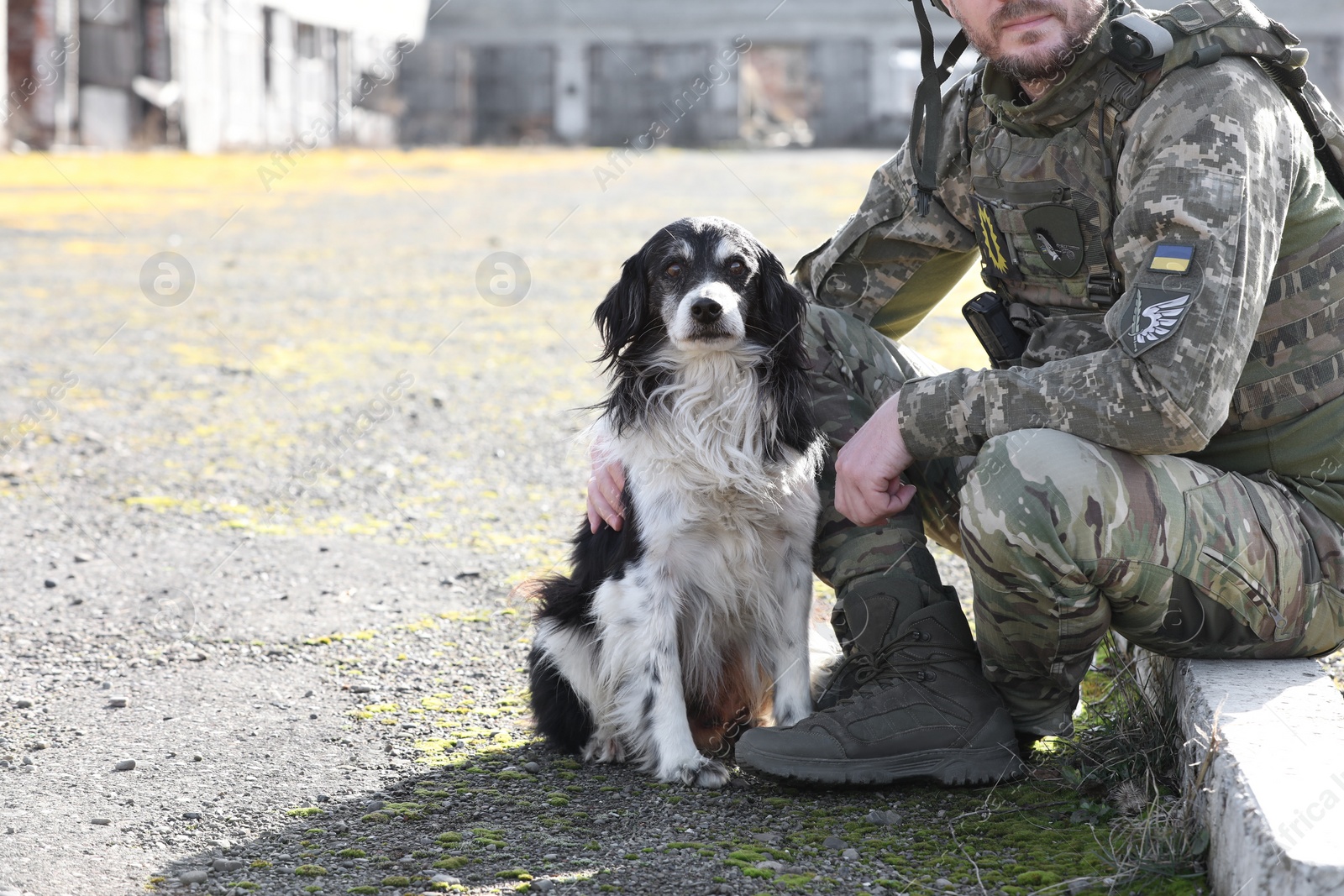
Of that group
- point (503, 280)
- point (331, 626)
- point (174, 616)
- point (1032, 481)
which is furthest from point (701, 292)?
point (503, 280)

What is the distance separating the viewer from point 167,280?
10.6 meters

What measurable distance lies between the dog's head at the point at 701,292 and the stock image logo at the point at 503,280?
6872 millimetres


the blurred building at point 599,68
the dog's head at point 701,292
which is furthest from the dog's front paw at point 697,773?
the blurred building at point 599,68

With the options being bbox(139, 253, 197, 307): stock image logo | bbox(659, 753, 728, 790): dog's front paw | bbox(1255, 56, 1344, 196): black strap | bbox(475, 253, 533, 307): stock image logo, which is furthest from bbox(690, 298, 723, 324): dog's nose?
bbox(139, 253, 197, 307): stock image logo

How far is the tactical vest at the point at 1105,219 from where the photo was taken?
2.54m

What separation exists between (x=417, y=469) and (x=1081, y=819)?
148 inches

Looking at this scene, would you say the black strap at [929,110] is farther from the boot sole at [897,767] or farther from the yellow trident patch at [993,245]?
the boot sole at [897,767]

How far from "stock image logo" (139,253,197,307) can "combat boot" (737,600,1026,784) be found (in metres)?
8.12

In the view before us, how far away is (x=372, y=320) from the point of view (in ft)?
30.6

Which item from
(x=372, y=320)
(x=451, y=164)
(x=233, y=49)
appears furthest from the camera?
(x=233, y=49)

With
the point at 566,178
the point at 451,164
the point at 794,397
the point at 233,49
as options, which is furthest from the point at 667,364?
the point at 233,49

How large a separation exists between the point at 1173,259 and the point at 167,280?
9.55 metres

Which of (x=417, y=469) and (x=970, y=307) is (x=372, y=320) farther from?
(x=970, y=307)

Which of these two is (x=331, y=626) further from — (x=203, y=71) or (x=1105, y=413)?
(x=203, y=71)
